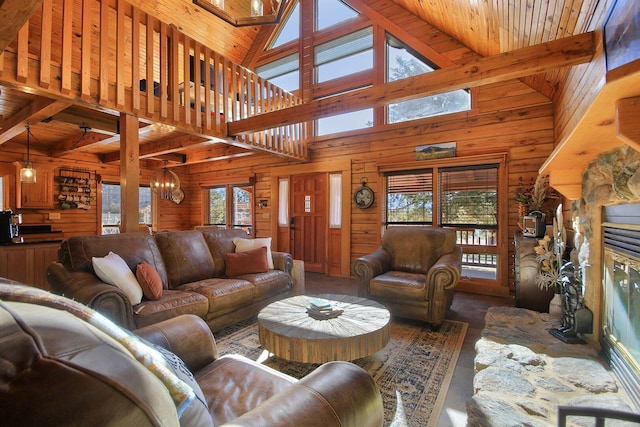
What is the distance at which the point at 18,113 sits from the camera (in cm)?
363

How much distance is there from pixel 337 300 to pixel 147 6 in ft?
20.4

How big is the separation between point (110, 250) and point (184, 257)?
708mm

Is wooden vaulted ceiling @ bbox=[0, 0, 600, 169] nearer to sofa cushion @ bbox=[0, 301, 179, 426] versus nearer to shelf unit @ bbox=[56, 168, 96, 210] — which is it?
shelf unit @ bbox=[56, 168, 96, 210]

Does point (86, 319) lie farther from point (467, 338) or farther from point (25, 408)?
point (467, 338)

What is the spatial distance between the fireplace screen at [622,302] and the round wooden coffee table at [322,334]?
139 centimetres

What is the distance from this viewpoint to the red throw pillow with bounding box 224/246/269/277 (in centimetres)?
348

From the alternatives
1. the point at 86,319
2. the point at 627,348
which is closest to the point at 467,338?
the point at 627,348

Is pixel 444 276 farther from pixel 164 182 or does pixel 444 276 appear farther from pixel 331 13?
pixel 331 13

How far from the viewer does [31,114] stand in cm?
325

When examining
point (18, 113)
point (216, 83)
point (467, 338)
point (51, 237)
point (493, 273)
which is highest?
point (216, 83)

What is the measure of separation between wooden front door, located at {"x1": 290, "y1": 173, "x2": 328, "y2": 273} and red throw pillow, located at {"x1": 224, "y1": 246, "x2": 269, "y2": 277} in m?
2.30

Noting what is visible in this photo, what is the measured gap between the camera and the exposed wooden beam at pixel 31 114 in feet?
9.83

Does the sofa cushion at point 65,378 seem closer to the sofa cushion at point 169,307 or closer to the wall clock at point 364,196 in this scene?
the sofa cushion at point 169,307

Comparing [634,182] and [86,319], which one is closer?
[86,319]
